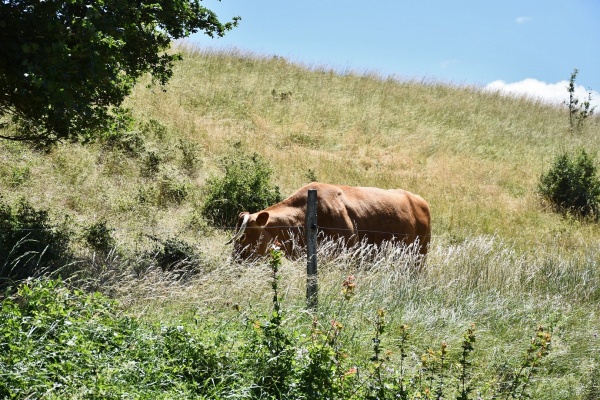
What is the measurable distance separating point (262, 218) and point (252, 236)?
32 cm

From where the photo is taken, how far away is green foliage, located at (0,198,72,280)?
7.77 metres

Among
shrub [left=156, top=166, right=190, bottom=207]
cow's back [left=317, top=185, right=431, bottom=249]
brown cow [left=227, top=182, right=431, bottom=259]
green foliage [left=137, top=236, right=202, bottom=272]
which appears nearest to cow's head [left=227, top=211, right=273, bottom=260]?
brown cow [left=227, top=182, right=431, bottom=259]

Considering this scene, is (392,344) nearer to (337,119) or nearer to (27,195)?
(27,195)

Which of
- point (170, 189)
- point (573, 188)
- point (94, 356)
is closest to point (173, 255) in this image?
point (94, 356)

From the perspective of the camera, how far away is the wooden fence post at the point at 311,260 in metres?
7.13

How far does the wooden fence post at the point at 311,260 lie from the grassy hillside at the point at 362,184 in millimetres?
191

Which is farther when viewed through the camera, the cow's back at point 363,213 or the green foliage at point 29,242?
the cow's back at point 363,213

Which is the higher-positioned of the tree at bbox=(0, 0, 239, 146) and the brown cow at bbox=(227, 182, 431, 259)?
the tree at bbox=(0, 0, 239, 146)

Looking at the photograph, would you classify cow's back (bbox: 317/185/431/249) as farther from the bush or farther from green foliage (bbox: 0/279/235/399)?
the bush

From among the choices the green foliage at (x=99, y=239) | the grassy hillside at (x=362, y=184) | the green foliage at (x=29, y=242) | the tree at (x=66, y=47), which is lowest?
the green foliage at (x=99, y=239)

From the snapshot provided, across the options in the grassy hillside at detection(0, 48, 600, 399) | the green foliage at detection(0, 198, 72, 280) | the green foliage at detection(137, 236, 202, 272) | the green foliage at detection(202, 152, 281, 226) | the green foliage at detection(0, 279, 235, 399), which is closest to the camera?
the green foliage at detection(0, 279, 235, 399)

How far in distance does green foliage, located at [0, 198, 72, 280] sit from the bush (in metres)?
14.6

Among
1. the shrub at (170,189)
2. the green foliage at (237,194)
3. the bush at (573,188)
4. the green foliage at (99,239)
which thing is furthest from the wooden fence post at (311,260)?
the bush at (573,188)

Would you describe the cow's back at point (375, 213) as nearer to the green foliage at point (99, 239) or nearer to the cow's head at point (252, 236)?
the cow's head at point (252, 236)
